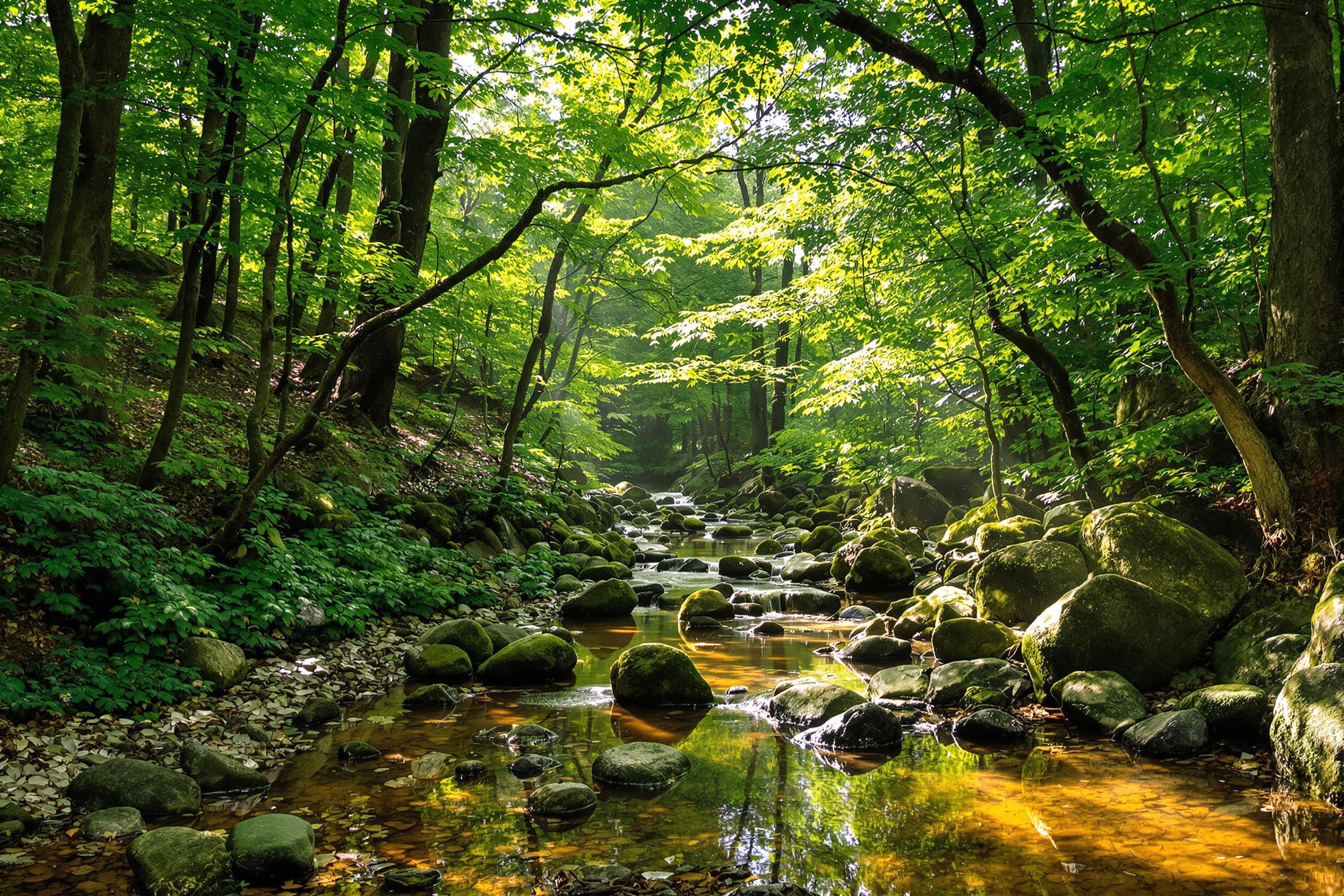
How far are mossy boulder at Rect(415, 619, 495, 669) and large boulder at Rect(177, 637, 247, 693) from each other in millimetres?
1810

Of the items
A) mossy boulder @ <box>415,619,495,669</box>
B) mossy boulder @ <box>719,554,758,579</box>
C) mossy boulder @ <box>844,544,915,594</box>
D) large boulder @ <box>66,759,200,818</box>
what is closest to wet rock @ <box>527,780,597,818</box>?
large boulder @ <box>66,759,200,818</box>

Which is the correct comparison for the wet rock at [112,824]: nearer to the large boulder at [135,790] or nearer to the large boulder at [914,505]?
the large boulder at [135,790]

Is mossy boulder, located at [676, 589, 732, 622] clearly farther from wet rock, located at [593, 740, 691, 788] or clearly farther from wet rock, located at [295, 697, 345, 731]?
wet rock, located at [295, 697, 345, 731]

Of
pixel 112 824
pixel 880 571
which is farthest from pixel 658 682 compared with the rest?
pixel 880 571

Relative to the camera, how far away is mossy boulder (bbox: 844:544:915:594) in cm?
1110

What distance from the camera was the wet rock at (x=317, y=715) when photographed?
5.07 meters

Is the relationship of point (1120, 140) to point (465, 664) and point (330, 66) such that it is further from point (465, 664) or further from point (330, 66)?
point (465, 664)

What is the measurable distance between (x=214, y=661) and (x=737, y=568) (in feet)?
30.8

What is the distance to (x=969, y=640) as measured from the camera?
22.0 ft

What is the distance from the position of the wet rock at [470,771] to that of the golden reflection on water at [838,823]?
10 cm

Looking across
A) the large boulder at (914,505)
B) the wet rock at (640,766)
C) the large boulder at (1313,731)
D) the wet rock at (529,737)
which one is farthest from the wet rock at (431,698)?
the large boulder at (914,505)

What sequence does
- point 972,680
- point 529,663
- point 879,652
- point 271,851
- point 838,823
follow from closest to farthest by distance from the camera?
1. point 271,851
2. point 838,823
3. point 972,680
4. point 529,663
5. point 879,652

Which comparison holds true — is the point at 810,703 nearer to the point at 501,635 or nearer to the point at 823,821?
the point at 823,821

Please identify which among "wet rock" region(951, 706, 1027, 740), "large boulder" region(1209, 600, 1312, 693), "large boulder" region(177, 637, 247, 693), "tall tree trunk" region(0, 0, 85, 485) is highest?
"tall tree trunk" region(0, 0, 85, 485)
